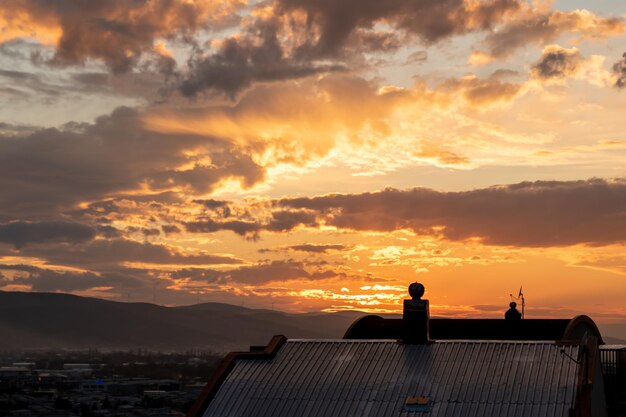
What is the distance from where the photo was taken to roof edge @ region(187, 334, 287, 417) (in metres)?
48.6

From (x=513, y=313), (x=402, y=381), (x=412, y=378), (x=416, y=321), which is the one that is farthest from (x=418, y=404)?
(x=513, y=313)

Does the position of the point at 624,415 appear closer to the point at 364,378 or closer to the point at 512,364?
the point at 512,364

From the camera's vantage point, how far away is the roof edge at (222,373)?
1912 inches

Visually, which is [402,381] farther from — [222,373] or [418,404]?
[222,373]

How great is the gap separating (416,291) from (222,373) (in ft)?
33.4

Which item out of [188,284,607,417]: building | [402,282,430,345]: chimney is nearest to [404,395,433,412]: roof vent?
[188,284,607,417]: building

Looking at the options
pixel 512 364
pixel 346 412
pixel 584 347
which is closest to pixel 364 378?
pixel 346 412

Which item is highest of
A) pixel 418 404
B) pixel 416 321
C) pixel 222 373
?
pixel 416 321

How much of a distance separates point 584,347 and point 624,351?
48.1ft

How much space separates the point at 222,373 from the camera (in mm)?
50812

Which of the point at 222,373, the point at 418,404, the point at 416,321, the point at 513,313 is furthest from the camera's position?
the point at 513,313

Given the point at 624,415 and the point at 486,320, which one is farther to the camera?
the point at 486,320

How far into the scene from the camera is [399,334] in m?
60.7

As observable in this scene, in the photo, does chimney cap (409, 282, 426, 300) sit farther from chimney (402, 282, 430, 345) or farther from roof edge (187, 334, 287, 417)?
roof edge (187, 334, 287, 417)
